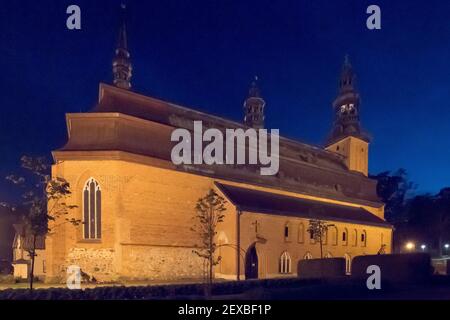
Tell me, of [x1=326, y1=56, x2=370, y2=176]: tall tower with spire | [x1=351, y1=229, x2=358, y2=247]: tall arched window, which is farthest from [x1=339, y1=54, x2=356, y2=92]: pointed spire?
[x1=351, y1=229, x2=358, y2=247]: tall arched window

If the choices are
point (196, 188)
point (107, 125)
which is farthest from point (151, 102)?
point (196, 188)

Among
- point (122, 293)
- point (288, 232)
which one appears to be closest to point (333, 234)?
point (288, 232)

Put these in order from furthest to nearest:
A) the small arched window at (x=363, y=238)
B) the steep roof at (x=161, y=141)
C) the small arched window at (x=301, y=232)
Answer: the small arched window at (x=363, y=238), the small arched window at (x=301, y=232), the steep roof at (x=161, y=141)

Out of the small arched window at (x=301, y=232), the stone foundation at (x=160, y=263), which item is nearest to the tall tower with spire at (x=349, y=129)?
the small arched window at (x=301, y=232)

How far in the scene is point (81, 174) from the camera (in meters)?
30.5

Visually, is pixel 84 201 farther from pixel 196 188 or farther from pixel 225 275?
pixel 225 275

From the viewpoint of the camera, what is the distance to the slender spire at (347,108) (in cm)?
5866

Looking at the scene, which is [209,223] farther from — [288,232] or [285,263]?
[285,263]

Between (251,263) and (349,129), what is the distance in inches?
1238

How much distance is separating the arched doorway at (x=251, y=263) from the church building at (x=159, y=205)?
0.09 metres

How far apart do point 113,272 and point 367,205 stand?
126ft

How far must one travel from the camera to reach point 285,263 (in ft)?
128

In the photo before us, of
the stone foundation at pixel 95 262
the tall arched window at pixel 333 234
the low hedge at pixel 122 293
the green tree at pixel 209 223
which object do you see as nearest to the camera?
the low hedge at pixel 122 293

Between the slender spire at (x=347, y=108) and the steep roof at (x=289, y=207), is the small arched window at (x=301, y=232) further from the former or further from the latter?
the slender spire at (x=347, y=108)
